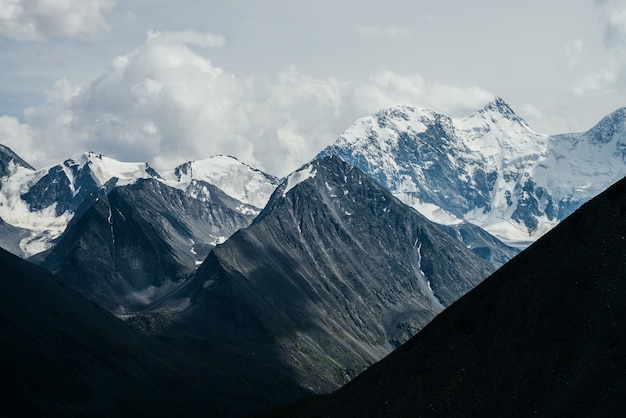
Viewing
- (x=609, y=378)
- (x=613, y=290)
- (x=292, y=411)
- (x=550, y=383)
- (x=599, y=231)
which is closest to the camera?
(x=609, y=378)

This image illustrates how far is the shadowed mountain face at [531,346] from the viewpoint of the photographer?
404ft

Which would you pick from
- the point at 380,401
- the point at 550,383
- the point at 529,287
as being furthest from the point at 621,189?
the point at 380,401

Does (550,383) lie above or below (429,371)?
below

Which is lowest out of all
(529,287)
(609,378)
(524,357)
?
(609,378)

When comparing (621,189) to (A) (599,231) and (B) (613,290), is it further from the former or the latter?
(B) (613,290)

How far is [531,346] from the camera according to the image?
13712 centimetres

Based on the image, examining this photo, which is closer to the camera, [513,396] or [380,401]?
[513,396]

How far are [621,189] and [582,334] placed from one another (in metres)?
33.3

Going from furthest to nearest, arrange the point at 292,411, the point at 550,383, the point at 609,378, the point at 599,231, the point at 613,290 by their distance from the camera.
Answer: the point at 292,411 → the point at 599,231 → the point at 613,290 → the point at 550,383 → the point at 609,378

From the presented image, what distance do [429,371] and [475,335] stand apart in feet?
34.4

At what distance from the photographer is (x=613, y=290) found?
5285 inches

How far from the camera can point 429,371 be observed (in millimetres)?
148375

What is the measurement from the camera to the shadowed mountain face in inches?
4847

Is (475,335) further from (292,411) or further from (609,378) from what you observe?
(292,411)
